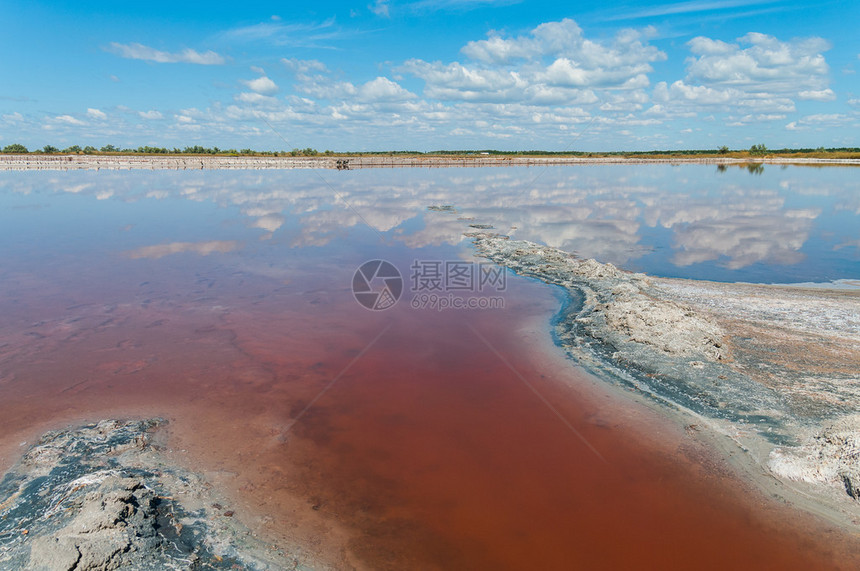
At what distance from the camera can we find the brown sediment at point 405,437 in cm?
486

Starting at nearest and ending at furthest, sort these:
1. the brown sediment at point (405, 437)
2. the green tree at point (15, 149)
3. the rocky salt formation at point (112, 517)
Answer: the rocky salt formation at point (112, 517) → the brown sediment at point (405, 437) → the green tree at point (15, 149)

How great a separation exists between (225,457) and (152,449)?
944mm

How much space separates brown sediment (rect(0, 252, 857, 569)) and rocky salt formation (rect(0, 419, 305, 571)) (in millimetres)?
295

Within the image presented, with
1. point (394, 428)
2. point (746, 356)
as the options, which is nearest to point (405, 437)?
point (394, 428)

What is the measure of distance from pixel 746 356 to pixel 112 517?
32.3 feet

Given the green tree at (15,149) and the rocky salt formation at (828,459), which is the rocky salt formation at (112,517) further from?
the green tree at (15,149)

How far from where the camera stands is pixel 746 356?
868 cm

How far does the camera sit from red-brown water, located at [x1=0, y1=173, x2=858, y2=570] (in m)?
4.88

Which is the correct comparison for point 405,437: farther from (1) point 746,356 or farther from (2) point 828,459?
(1) point 746,356

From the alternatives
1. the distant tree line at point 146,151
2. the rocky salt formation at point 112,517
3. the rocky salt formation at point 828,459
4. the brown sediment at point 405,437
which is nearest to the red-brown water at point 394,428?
the brown sediment at point 405,437

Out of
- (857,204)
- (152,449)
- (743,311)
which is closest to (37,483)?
(152,449)

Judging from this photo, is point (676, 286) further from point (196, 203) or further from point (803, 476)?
point (196, 203)

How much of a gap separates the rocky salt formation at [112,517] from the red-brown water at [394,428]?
31cm

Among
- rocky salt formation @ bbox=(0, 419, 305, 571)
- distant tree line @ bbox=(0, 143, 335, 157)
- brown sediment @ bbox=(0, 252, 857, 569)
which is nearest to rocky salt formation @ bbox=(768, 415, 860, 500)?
brown sediment @ bbox=(0, 252, 857, 569)
